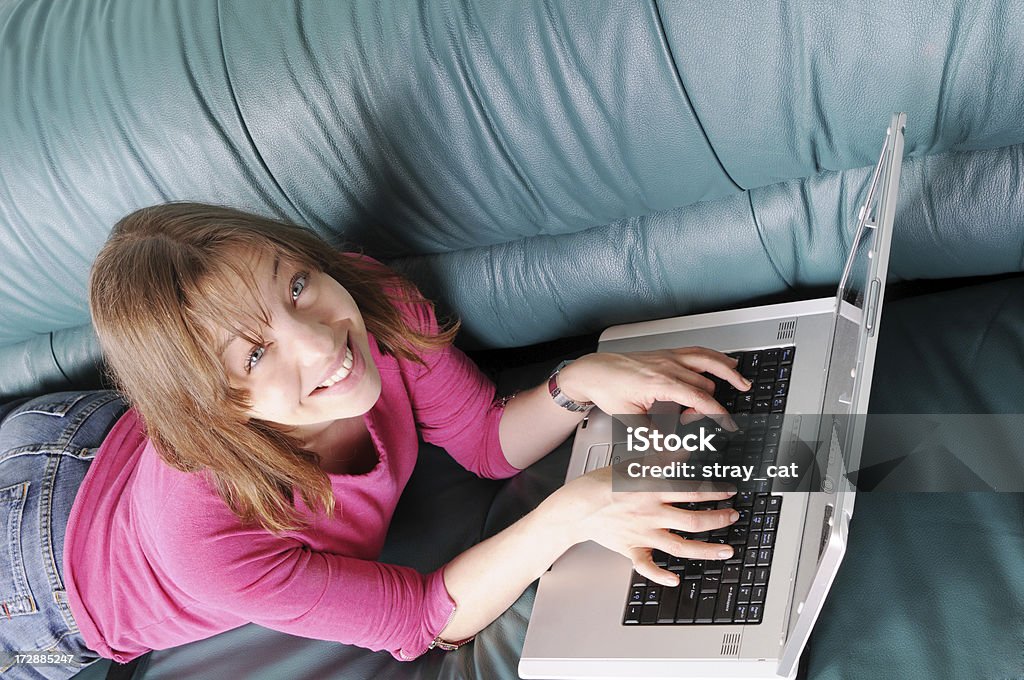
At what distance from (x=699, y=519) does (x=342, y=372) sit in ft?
1.34

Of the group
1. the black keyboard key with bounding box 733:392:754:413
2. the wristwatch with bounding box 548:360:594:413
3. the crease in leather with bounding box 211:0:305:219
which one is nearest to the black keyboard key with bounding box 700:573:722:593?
the black keyboard key with bounding box 733:392:754:413

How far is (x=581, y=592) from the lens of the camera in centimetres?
103

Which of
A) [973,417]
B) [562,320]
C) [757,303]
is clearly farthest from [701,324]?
[973,417]

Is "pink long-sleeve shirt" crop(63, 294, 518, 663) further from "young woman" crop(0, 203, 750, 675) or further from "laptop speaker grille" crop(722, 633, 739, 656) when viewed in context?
"laptop speaker grille" crop(722, 633, 739, 656)

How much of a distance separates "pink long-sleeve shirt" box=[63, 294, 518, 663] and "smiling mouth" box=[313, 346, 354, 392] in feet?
0.54

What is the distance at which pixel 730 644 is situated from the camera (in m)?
0.89

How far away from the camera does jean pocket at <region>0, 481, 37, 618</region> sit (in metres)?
1.29

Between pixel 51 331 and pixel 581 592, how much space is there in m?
1.04

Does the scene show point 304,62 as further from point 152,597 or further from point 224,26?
point 152,597

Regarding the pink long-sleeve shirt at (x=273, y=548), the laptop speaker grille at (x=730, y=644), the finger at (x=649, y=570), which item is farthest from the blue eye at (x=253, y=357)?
the laptop speaker grille at (x=730, y=644)

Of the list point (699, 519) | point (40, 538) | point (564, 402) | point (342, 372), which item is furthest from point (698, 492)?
point (40, 538)

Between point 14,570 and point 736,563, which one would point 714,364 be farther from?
point 14,570

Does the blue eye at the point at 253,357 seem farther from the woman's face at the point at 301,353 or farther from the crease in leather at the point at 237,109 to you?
the crease in leather at the point at 237,109

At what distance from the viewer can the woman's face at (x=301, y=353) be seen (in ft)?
3.18
